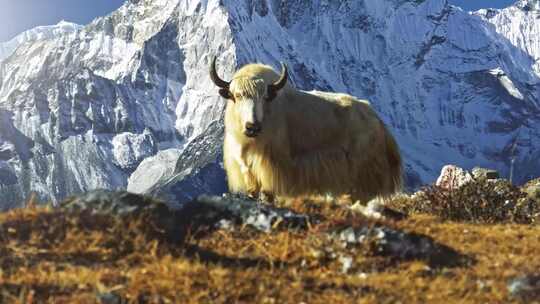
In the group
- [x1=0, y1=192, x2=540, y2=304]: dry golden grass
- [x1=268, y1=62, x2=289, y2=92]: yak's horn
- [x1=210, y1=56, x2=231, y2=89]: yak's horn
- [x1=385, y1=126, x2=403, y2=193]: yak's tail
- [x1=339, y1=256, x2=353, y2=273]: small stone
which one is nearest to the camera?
[x1=0, y1=192, x2=540, y2=304]: dry golden grass

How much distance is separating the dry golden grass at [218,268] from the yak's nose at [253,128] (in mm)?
5125

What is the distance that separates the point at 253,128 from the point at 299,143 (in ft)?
5.48

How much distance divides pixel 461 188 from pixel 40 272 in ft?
25.2

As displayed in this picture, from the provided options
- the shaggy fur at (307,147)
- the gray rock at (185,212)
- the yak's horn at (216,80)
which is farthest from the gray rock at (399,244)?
the yak's horn at (216,80)

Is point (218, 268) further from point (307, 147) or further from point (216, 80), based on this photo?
point (216, 80)

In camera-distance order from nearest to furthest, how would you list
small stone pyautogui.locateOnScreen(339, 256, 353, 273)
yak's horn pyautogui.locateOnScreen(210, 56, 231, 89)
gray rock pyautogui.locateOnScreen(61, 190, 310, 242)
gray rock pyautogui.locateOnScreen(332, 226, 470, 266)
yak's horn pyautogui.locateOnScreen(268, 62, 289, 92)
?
1. small stone pyautogui.locateOnScreen(339, 256, 353, 273)
2. gray rock pyautogui.locateOnScreen(332, 226, 470, 266)
3. gray rock pyautogui.locateOnScreen(61, 190, 310, 242)
4. yak's horn pyautogui.locateOnScreen(268, 62, 289, 92)
5. yak's horn pyautogui.locateOnScreen(210, 56, 231, 89)

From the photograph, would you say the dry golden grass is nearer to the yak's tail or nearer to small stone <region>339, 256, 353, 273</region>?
small stone <region>339, 256, 353, 273</region>

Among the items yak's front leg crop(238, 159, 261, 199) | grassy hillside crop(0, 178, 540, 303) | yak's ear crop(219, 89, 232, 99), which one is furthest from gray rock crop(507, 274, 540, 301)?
yak's ear crop(219, 89, 232, 99)

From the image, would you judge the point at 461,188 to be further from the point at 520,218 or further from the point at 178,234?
the point at 178,234

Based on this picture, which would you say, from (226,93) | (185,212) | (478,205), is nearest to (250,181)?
(226,93)

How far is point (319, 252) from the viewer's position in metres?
7.32

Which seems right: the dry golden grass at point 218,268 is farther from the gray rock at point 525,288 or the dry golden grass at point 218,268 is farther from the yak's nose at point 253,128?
the yak's nose at point 253,128

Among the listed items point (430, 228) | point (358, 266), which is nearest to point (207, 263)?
point (358, 266)

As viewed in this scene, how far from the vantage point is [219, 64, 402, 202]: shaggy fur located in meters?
13.7
